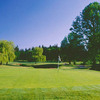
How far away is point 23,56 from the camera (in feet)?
326

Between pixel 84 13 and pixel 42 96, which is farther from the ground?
pixel 84 13

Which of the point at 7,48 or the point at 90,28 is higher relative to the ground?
the point at 90,28

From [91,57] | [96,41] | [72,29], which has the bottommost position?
[91,57]

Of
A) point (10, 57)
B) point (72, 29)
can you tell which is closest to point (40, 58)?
point (10, 57)

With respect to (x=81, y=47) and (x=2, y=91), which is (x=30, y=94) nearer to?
(x=2, y=91)

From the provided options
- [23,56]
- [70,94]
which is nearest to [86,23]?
[70,94]

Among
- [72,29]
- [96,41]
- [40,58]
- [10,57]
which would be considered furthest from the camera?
[40,58]

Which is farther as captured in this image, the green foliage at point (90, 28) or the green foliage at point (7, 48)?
the green foliage at point (7, 48)

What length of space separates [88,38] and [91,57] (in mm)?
4819

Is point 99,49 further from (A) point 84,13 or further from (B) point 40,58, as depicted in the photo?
(B) point 40,58

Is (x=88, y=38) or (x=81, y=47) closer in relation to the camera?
(x=88, y=38)

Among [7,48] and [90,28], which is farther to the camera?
[7,48]

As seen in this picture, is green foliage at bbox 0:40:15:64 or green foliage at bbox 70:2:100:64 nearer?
green foliage at bbox 70:2:100:64

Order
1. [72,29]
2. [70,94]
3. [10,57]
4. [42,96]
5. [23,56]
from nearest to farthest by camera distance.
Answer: [42,96] < [70,94] < [72,29] < [10,57] < [23,56]
